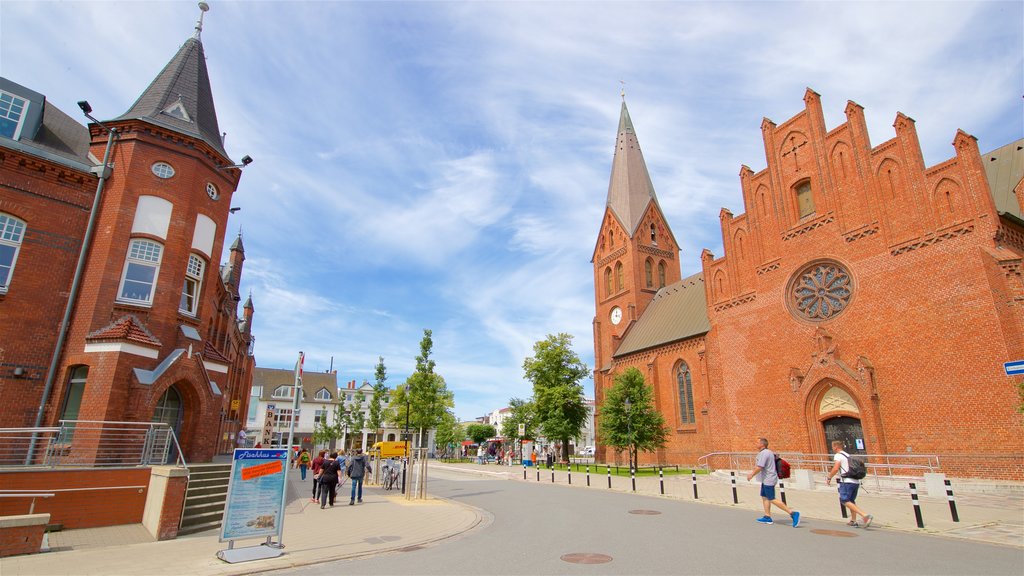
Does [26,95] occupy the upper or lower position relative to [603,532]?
upper

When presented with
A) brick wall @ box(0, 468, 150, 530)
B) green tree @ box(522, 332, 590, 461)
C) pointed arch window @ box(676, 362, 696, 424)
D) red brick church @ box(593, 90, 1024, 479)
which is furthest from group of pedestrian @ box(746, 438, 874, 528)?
green tree @ box(522, 332, 590, 461)

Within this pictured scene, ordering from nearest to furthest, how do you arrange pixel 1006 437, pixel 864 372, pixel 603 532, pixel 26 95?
1. pixel 603 532
2. pixel 26 95
3. pixel 1006 437
4. pixel 864 372

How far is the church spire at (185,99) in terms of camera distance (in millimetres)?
16578

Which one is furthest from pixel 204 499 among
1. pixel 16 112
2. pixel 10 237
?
pixel 16 112

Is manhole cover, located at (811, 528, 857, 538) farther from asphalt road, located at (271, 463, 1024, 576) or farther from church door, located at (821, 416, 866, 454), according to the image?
church door, located at (821, 416, 866, 454)

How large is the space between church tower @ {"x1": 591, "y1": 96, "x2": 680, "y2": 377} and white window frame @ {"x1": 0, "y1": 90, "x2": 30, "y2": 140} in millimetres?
40811

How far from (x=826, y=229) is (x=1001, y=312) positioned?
27.1 ft

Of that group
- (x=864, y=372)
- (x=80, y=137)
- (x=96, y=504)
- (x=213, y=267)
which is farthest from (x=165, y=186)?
(x=864, y=372)

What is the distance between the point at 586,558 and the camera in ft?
26.0

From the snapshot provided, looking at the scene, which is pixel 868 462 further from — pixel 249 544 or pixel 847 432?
pixel 249 544

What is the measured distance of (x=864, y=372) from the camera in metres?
21.8

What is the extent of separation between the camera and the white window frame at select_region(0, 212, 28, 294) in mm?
13859

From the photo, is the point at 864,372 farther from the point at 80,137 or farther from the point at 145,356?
the point at 80,137

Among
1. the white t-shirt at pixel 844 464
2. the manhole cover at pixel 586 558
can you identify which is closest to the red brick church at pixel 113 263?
the manhole cover at pixel 586 558
